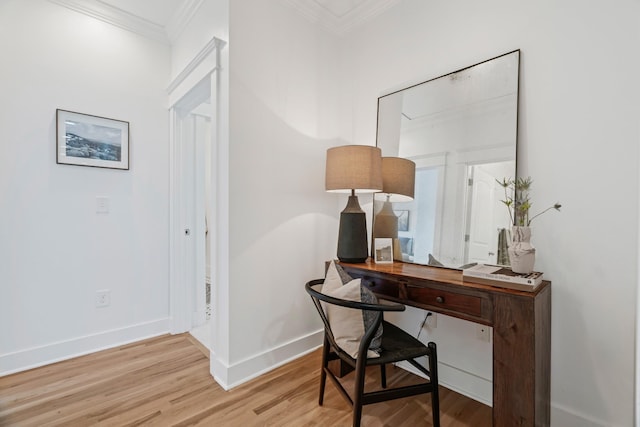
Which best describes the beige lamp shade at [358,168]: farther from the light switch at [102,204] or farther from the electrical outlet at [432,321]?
the light switch at [102,204]

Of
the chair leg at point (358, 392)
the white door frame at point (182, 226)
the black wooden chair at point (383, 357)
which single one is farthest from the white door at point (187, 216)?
the chair leg at point (358, 392)

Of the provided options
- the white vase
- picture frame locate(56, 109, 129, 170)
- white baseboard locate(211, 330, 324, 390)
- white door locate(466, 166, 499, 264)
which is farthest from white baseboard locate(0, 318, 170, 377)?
the white vase

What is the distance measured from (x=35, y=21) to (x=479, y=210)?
10.5 ft

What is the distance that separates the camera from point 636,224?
1.22 meters

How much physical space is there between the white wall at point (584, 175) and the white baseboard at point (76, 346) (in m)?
2.85

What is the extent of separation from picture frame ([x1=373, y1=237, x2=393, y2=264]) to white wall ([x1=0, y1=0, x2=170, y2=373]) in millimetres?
1918

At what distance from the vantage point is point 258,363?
1.90 meters

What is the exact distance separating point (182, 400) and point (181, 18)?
2734mm

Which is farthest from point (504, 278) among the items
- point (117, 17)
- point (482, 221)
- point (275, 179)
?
point (117, 17)

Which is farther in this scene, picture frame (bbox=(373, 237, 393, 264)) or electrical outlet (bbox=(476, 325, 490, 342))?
picture frame (bbox=(373, 237, 393, 264))

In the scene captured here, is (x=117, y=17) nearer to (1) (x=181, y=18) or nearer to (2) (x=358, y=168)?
(1) (x=181, y=18)

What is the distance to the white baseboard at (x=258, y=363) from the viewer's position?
69.5 inches

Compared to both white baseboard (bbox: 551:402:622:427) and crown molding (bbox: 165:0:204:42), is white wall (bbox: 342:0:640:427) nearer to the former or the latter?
white baseboard (bbox: 551:402:622:427)

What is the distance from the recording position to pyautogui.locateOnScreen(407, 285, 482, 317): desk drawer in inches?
50.0
